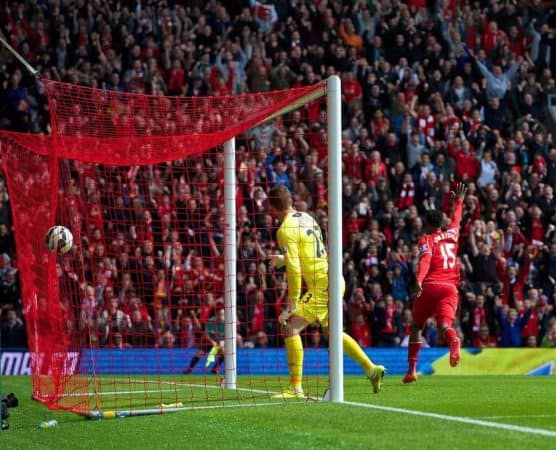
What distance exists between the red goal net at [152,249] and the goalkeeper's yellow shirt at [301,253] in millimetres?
1159

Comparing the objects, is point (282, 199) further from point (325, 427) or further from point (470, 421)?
point (470, 421)

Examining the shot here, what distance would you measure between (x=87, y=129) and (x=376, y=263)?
388 inches

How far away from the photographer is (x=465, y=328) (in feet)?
71.0

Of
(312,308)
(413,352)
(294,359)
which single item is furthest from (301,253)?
(413,352)

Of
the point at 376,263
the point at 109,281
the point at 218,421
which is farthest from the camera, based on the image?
the point at 376,263

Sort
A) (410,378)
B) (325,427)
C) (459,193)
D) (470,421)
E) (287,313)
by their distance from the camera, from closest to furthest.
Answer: (325,427)
(470,421)
(287,313)
(459,193)
(410,378)

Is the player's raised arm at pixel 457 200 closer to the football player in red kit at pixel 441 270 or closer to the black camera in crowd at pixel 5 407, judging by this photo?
the football player in red kit at pixel 441 270

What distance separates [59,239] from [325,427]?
17.3 feet

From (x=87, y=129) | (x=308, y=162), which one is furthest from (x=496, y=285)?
(x=87, y=129)

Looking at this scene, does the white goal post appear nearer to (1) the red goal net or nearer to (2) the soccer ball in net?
(1) the red goal net

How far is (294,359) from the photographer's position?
1191cm

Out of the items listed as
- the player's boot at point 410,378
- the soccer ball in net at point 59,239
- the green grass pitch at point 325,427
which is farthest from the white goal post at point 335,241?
the soccer ball in net at point 59,239

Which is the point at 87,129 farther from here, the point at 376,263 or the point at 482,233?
the point at 482,233

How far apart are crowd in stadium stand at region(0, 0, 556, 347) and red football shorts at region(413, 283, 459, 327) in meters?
5.55
